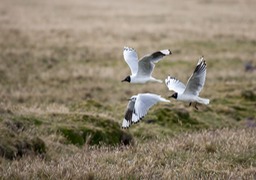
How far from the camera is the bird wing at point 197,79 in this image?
30.6 ft

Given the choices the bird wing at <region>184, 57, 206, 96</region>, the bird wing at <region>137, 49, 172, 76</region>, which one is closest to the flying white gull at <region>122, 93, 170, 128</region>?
the bird wing at <region>184, 57, 206, 96</region>

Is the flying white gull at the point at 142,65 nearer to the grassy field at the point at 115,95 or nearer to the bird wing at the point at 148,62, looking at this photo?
the bird wing at the point at 148,62

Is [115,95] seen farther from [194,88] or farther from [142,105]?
[142,105]

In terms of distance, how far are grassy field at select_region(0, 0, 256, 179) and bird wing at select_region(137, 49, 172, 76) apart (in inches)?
60.2

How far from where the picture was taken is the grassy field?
8.58 metres

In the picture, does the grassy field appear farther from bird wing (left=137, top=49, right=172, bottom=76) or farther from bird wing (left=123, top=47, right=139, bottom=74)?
bird wing (left=123, top=47, right=139, bottom=74)

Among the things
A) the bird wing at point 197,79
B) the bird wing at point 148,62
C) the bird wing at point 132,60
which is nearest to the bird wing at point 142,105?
the bird wing at point 197,79

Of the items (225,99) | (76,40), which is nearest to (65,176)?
(225,99)

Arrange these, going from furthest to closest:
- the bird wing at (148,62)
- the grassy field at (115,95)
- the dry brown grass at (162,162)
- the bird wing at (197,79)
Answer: the bird wing at (148,62)
the bird wing at (197,79)
the grassy field at (115,95)
the dry brown grass at (162,162)

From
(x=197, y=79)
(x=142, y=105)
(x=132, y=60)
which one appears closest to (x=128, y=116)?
(x=142, y=105)

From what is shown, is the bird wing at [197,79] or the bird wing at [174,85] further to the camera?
the bird wing at [174,85]

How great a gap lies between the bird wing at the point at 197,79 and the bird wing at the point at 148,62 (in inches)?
43.3

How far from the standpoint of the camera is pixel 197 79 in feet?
31.0

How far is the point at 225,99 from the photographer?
60.8ft
